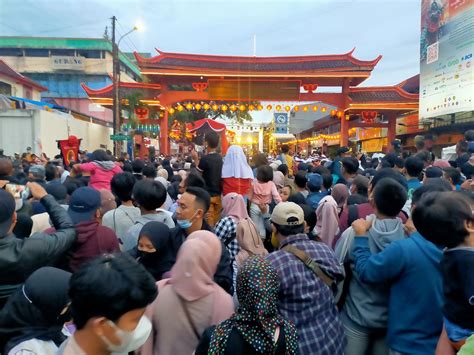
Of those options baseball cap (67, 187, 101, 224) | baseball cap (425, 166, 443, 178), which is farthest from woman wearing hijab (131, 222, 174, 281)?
baseball cap (425, 166, 443, 178)

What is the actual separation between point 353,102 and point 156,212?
16.0 meters

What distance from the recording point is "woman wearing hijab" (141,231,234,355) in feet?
5.91

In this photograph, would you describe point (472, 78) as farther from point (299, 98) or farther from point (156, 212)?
point (156, 212)

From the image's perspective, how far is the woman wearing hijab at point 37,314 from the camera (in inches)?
60.3

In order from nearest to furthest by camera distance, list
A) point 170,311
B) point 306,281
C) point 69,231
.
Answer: point 170,311 → point 306,281 → point 69,231

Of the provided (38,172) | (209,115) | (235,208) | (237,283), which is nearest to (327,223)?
(235,208)

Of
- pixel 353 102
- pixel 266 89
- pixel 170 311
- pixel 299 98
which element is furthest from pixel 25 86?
pixel 170 311

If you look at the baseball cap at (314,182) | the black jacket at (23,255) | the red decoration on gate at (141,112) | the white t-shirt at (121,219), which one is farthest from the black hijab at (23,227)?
the red decoration on gate at (141,112)

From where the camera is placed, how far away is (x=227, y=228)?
3184 mm

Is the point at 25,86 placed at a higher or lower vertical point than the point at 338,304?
higher

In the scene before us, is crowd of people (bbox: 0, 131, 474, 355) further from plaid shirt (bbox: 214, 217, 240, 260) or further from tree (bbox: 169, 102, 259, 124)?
tree (bbox: 169, 102, 259, 124)

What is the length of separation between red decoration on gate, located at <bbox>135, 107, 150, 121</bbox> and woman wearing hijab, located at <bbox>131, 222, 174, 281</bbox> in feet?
52.7

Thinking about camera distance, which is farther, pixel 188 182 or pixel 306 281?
pixel 188 182

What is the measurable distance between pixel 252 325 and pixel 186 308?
0.41 m
